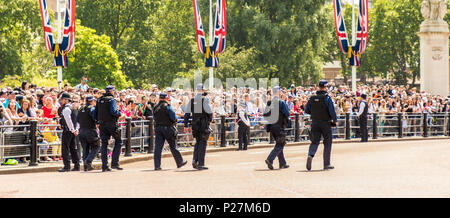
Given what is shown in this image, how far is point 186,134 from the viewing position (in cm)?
2492

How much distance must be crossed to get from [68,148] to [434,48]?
30.0 m

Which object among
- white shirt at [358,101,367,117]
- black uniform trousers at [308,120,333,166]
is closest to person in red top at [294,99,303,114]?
white shirt at [358,101,367,117]

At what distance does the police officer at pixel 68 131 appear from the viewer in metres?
17.8

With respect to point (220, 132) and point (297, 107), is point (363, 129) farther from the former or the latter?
point (220, 132)

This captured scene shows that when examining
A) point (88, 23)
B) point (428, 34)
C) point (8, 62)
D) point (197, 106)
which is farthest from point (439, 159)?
point (88, 23)

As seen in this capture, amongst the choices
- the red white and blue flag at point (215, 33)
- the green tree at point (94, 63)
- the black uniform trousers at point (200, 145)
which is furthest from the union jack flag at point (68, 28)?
the green tree at point (94, 63)

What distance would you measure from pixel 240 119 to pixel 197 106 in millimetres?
8659

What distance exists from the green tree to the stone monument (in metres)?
30.7

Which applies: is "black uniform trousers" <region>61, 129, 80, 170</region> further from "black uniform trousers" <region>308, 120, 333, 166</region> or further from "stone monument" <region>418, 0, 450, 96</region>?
"stone monument" <region>418, 0, 450, 96</region>

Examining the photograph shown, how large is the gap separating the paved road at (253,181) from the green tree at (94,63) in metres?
46.7

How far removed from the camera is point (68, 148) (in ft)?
59.2

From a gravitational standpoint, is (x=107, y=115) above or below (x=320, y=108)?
below

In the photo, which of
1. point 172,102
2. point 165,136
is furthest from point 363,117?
point 165,136

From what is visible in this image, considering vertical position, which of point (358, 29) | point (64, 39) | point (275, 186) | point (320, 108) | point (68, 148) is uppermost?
point (358, 29)
